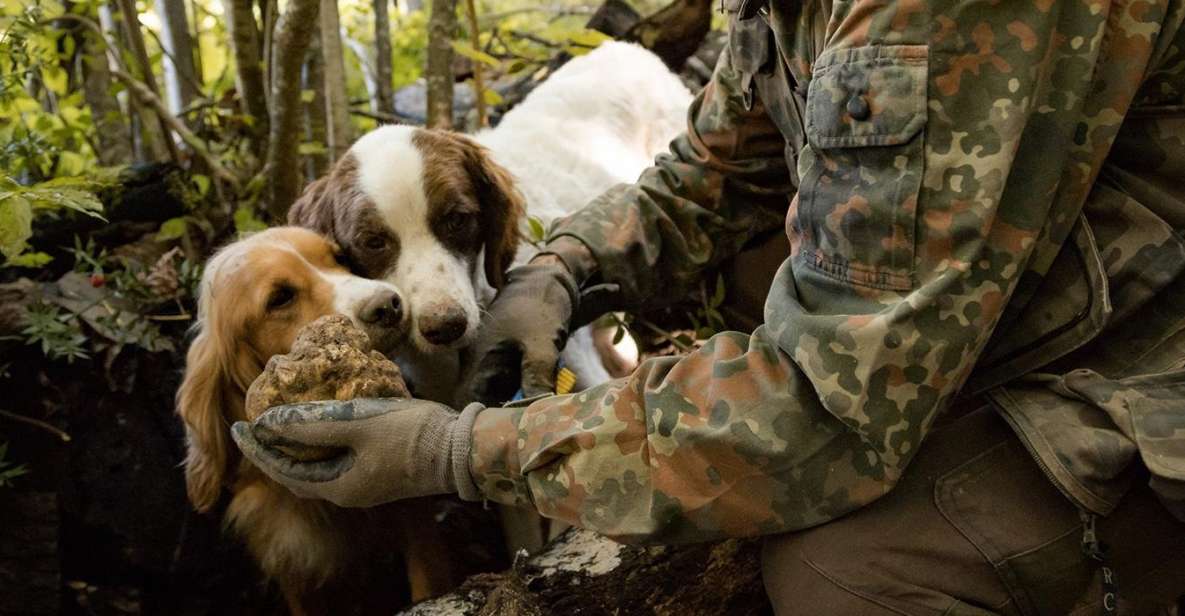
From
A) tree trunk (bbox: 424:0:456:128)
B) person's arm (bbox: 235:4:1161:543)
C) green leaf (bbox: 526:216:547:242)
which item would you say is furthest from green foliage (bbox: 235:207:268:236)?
person's arm (bbox: 235:4:1161:543)

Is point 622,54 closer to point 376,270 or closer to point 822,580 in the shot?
point 376,270

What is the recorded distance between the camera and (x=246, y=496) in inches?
108

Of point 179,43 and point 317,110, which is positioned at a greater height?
point 179,43

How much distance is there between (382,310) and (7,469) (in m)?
1.63

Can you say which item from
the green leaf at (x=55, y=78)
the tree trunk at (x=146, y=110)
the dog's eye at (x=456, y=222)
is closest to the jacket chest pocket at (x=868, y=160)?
the dog's eye at (x=456, y=222)

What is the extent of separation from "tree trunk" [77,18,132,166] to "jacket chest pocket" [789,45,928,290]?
11.0ft

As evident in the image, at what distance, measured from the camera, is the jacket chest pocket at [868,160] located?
1.60m

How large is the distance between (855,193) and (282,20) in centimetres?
222

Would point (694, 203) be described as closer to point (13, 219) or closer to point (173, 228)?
point (13, 219)

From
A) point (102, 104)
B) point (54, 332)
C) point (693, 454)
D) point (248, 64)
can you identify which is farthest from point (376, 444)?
point (102, 104)

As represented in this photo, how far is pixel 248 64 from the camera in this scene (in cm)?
382

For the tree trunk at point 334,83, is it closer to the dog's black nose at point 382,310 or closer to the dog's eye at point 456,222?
the dog's eye at point 456,222

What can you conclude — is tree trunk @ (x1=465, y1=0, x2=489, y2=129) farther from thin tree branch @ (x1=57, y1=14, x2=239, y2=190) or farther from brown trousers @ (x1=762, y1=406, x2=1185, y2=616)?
brown trousers @ (x1=762, y1=406, x2=1185, y2=616)

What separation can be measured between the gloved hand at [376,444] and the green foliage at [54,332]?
142 cm
